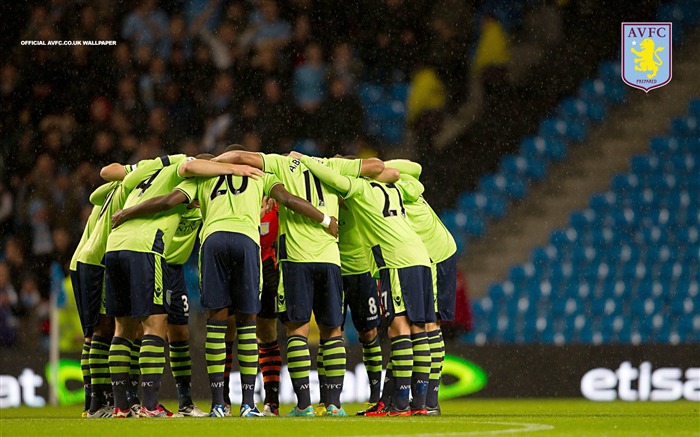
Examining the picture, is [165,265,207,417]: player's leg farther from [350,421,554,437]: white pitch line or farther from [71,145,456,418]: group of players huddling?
[350,421,554,437]: white pitch line

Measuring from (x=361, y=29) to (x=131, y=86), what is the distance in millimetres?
3038

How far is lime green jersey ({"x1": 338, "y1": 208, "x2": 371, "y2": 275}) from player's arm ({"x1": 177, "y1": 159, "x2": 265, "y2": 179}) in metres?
0.99

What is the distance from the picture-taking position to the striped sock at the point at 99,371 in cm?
799

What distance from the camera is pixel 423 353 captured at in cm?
790

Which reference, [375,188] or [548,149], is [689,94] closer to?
[548,149]

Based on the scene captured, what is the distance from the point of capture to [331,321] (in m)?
7.57

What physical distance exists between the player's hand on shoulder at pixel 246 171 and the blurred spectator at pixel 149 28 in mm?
7443

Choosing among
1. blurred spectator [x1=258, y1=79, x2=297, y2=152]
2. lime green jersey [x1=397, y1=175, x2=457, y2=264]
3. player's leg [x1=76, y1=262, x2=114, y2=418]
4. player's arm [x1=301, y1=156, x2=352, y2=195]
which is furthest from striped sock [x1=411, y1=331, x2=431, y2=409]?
blurred spectator [x1=258, y1=79, x2=297, y2=152]

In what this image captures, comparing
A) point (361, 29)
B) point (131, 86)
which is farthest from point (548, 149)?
point (131, 86)

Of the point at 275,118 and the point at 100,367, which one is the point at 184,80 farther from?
the point at 100,367

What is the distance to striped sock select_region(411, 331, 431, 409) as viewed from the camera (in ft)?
25.8

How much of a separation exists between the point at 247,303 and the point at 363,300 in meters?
1.22

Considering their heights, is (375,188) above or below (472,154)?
below

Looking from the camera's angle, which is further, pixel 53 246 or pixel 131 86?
pixel 131 86
